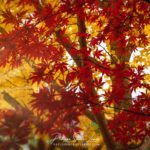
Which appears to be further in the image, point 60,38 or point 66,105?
point 60,38

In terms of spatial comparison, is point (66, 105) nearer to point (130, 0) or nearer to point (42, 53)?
point (42, 53)

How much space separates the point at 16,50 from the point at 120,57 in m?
3.09

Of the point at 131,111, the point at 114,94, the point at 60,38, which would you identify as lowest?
the point at 131,111

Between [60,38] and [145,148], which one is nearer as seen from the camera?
[60,38]

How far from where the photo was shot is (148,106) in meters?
4.05

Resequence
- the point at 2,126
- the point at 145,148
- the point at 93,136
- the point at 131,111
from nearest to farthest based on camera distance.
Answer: the point at 2,126
the point at 131,111
the point at 145,148
the point at 93,136

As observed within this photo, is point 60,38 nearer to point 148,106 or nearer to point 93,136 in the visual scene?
point 148,106

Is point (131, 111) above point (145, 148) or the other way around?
above

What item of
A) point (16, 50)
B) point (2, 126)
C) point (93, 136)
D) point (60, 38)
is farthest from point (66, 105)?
point (93, 136)

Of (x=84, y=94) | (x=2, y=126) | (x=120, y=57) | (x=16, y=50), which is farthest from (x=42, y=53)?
(x=120, y=57)

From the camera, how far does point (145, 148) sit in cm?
603

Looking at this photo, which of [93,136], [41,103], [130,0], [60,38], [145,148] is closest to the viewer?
[41,103]

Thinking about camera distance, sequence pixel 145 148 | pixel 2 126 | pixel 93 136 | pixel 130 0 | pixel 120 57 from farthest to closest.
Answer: pixel 93 136 < pixel 120 57 < pixel 145 148 < pixel 130 0 < pixel 2 126

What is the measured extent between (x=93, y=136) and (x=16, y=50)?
5103 mm
